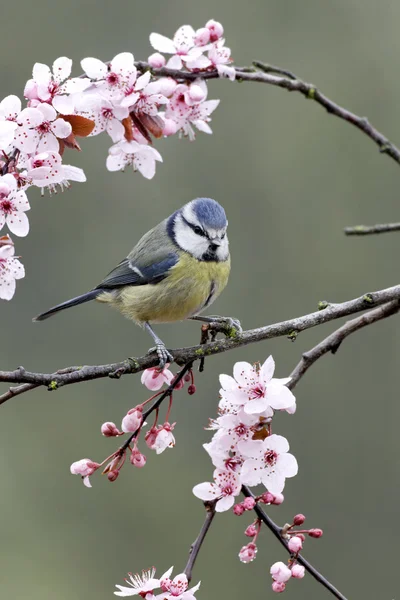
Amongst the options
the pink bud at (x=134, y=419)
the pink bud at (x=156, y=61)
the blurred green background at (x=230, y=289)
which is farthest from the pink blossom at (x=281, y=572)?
the blurred green background at (x=230, y=289)

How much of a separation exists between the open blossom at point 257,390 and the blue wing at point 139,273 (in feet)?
3.48

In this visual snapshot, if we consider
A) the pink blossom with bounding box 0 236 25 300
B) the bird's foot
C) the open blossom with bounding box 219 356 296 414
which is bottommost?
the open blossom with bounding box 219 356 296 414

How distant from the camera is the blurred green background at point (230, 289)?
18.1 feet

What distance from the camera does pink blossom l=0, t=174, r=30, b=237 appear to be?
186cm

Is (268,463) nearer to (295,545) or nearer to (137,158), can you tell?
(295,545)

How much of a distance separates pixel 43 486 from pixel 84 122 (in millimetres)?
4394

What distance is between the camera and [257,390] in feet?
6.32

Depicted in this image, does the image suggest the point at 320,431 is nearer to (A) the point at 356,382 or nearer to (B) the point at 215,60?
(A) the point at 356,382

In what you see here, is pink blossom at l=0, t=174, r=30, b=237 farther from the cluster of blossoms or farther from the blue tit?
the blue tit

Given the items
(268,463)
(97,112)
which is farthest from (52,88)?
(268,463)

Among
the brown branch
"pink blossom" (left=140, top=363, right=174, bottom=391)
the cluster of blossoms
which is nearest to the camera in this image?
the cluster of blossoms

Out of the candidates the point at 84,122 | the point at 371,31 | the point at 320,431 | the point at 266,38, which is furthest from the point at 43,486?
the point at 84,122

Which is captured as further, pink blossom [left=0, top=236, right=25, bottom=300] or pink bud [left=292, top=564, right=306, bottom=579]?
pink blossom [left=0, top=236, right=25, bottom=300]

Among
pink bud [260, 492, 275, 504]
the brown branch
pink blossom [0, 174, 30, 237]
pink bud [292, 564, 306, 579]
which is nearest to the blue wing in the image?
the brown branch
